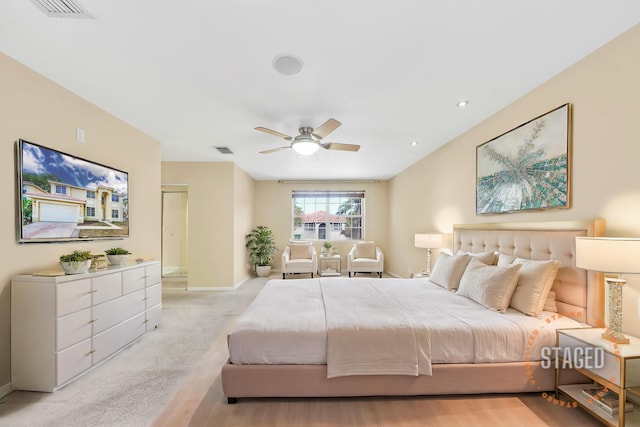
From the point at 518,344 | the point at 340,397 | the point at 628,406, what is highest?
the point at 518,344

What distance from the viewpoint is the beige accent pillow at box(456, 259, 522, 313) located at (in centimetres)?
230

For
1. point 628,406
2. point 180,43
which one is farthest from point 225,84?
point 628,406

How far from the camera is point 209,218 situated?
17.9 feet

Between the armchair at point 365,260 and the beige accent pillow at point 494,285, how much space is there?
362cm

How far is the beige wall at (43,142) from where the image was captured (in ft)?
6.81

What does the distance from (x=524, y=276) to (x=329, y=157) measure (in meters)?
3.44

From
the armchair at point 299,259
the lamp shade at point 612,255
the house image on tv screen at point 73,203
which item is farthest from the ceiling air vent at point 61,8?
the armchair at point 299,259

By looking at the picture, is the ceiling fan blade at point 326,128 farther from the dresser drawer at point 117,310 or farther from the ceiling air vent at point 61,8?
the dresser drawer at point 117,310

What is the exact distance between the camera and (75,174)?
260 cm

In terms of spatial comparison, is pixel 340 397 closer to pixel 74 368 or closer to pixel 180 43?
pixel 74 368

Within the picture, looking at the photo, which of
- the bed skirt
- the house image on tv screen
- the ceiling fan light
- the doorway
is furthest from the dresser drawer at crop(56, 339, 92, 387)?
the doorway

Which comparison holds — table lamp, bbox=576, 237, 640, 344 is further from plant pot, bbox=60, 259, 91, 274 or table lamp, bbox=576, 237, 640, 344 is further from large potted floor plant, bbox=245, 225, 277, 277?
large potted floor plant, bbox=245, 225, 277, 277

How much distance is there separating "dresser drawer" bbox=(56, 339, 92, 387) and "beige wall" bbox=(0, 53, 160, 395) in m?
0.38

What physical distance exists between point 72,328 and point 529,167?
14.1 ft
